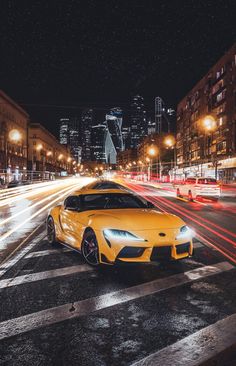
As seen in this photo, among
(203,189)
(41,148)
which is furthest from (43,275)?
(41,148)

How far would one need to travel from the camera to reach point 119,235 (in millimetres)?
6328

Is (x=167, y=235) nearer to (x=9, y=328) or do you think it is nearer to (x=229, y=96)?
(x=9, y=328)

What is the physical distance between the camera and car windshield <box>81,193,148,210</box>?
8.05 metres

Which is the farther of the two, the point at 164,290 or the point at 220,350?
the point at 164,290

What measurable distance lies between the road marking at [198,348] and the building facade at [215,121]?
47.7 metres

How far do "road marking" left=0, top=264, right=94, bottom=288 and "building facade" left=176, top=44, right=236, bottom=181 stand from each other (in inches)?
1783

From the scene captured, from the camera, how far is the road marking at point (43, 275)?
6.01 metres

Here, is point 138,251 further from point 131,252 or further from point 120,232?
point 120,232

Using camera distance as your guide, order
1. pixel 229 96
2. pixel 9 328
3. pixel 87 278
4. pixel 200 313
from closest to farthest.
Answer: pixel 9 328
pixel 200 313
pixel 87 278
pixel 229 96

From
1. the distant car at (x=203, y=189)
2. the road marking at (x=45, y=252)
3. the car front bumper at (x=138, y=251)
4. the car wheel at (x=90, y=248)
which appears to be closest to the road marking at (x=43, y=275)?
the car wheel at (x=90, y=248)

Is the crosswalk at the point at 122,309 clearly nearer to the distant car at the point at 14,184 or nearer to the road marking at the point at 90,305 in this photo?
the road marking at the point at 90,305

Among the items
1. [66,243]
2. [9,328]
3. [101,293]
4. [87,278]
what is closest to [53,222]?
[66,243]

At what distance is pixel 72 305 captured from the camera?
4.96m

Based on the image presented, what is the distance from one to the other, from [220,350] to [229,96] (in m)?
74.4
